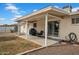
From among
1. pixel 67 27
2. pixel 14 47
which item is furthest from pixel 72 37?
pixel 14 47

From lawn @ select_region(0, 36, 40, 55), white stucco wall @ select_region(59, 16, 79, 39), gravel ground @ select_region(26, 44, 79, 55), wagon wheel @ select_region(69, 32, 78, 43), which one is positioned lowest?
gravel ground @ select_region(26, 44, 79, 55)

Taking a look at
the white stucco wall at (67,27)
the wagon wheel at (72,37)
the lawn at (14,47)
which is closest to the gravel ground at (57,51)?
the lawn at (14,47)

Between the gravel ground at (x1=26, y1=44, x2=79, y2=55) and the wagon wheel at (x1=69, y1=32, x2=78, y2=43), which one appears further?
the wagon wheel at (x1=69, y1=32, x2=78, y2=43)

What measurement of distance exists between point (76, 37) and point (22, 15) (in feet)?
23.0

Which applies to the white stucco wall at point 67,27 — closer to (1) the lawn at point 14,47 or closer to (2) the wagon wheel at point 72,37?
(2) the wagon wheel at point 72,37

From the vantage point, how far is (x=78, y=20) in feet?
46.0

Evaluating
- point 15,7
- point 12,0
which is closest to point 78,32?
point 15,7

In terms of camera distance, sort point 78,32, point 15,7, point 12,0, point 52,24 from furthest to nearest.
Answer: point 52,24 → point 15,7 → point 78,32 → point 12,0

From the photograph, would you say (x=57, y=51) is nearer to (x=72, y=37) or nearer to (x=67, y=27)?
(x=72, y=37)

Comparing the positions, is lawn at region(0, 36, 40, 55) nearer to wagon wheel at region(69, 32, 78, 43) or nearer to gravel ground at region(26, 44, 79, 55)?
gravel ground at region(26, 44, 79, 55)

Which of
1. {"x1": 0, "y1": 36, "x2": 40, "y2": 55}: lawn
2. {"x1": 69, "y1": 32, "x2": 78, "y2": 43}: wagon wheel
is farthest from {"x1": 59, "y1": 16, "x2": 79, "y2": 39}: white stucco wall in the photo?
{"x1": 0, "y1": 36, "x2": 40, "y2": 55}: lawn

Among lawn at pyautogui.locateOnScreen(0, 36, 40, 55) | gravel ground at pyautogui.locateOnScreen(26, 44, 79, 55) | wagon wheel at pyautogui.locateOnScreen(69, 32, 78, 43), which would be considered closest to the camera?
gravel ground at pyautogui.locateOnScreen(26, 44, 79, 55)

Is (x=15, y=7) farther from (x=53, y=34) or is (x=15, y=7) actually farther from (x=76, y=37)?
(x=76, y=37)

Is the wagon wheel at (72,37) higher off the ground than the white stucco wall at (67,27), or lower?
lower
